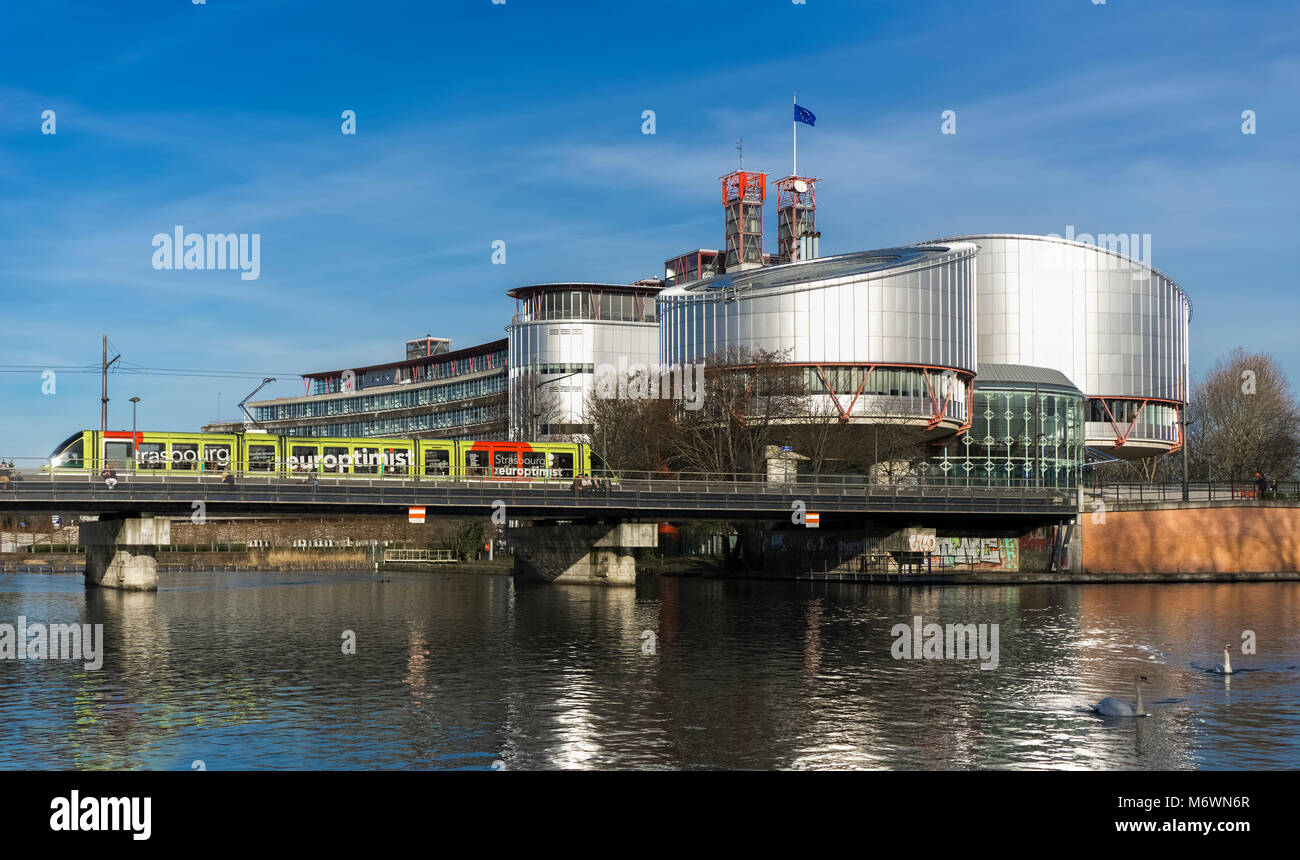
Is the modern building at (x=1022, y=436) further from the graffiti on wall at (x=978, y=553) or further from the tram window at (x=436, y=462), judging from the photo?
the tram window at (x=436, y=462)

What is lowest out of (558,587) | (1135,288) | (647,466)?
(558,587)

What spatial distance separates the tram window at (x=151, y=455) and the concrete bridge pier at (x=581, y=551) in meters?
26.8

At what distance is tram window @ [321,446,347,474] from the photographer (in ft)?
307

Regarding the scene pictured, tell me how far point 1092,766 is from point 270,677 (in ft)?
84.2

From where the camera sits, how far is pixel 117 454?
83625 millimetres

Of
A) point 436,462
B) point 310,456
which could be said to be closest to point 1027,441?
point 436,462

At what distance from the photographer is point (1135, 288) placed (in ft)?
521

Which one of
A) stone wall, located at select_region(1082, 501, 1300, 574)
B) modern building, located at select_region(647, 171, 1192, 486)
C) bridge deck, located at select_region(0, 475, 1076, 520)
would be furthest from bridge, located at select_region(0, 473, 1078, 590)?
modern building, located at select_region(647, 171, 1192, 486)

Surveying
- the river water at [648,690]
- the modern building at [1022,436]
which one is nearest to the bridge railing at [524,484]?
the river water at [648,690]

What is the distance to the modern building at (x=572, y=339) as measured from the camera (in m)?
168

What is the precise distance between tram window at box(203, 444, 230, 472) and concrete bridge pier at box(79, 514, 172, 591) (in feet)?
16.6
